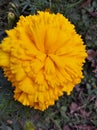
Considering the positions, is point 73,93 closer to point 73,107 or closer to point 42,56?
point 73,107

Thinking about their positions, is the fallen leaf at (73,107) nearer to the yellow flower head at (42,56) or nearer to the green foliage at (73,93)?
the green foliage at (73,93)

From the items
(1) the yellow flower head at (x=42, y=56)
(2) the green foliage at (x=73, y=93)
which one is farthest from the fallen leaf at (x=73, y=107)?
(1) the yellow flower head at (x=42, y=56)

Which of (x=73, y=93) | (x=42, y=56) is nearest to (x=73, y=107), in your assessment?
(x=73, y=93)

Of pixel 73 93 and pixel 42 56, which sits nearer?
pixel 42 56

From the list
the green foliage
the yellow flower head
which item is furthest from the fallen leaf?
the yellow flower head

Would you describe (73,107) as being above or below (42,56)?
below

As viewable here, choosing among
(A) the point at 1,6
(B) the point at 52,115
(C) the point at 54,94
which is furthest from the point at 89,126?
(A) the point at 1,6
